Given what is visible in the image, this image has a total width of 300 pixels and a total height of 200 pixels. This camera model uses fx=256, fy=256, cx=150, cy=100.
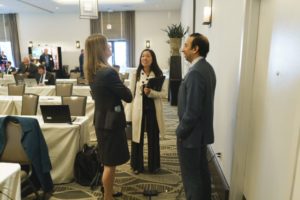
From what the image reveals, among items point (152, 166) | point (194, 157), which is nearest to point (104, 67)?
point (194, 157)

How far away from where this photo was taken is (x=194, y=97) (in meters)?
1.82

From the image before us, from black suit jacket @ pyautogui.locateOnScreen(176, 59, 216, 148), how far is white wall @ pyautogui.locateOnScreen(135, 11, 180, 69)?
386 inches

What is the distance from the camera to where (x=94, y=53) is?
6.84 feet

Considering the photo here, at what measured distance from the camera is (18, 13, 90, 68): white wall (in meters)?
12.0

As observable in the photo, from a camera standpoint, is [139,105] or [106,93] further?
[139,105]

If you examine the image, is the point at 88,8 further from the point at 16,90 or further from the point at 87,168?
the point at 87,168

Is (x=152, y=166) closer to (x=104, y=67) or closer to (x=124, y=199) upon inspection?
(x=124, y=199)

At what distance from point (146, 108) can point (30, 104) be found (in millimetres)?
1912

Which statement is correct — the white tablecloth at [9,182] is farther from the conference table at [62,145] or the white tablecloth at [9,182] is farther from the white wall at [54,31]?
the white wall at [54,31]

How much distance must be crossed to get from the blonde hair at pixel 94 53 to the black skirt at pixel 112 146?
→ 50 centimetres

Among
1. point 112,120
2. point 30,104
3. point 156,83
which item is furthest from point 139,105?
point 30,104

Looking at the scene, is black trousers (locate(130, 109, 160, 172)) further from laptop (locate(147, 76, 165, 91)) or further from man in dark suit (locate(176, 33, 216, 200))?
man in dark suit (locate(176, 33, 216, 200))

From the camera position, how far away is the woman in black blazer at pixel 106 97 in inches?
81.4

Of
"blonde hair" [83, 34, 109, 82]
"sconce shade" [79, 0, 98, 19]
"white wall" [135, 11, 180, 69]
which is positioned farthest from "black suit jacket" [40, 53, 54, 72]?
"blonde hair" [83, 34, 109, 82]
